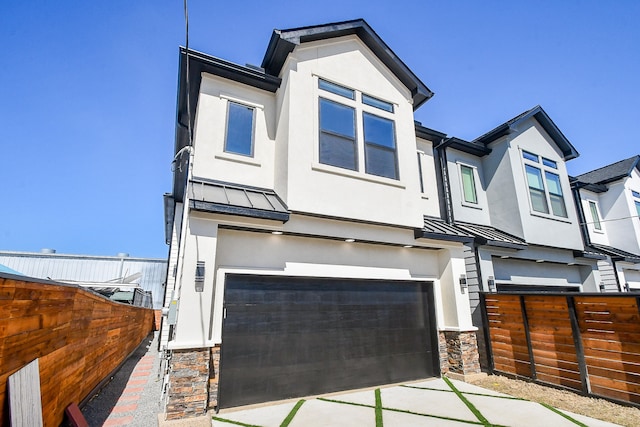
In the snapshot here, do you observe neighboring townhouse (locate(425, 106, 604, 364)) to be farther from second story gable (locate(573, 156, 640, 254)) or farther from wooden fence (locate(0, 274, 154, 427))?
wooden fence (locate(0, 274, 154, 427))

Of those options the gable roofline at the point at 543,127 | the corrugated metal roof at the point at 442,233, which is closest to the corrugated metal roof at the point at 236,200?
the corrugated metal roof at the point at 442,233

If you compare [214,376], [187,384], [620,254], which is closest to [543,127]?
[620,254]

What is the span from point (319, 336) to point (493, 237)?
5765mm

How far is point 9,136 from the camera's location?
35.0ft

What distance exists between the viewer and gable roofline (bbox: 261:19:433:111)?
6.85m

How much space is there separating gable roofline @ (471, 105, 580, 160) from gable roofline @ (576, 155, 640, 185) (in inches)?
178

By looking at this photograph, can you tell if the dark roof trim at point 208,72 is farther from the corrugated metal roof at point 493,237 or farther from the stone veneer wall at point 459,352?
the stone veneer wall at point 459,352

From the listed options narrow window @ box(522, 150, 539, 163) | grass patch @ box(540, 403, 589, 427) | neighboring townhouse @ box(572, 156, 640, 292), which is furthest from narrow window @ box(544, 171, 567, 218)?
grass patch @ box(540, 403, 589, 427)

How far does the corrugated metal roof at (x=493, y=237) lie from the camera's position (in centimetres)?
819

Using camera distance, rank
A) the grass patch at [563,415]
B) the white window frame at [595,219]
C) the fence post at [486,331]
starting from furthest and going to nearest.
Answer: the white window frame at [595,219]
the fence post at [486,331]
the grass patch at [563,415]

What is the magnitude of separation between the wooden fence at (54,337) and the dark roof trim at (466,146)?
9.93 metres

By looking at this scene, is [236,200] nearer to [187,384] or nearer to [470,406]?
[187,384]

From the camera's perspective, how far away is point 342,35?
310 inches

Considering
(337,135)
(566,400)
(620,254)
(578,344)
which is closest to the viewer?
(566,400)
